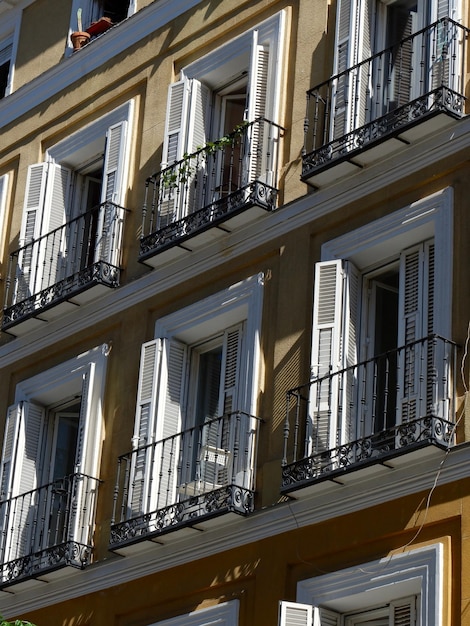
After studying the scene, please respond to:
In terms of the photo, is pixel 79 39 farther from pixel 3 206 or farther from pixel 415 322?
pixel 415 322

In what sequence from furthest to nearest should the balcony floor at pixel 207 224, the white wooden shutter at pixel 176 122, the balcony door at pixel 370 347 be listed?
the white wooden shutter at pixel 176 122
the balcony floor at pixel 207 224
the balcony door at pixel 370 347

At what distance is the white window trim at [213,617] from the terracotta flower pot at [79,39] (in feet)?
29.7

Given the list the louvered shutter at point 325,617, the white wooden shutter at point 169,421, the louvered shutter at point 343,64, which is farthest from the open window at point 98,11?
the louvered shutter at point 325,617

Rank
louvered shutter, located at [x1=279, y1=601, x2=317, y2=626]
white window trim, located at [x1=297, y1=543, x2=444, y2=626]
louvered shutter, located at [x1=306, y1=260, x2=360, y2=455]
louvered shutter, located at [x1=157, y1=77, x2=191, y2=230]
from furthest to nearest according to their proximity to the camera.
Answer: louvered shutter, located at [x1=157, y1=77, x2=191, y2=230], louvered shutter, located at [x1=306, y1=260, x2=360, y2=455], louvered shutter, located at [x1=279, y1=601, x2=317, y2=626], white window trim, located at [x1=297, y1=543, x2=444, y2=626]

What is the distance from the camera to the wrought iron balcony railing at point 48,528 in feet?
64.9

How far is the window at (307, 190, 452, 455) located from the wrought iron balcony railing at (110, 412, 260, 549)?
1074 millimetres

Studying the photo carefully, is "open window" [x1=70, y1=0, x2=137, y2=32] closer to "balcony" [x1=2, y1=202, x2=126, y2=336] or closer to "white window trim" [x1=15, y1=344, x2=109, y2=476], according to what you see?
"balcony" [x1=2, y1=202, x2=126, y2=336]

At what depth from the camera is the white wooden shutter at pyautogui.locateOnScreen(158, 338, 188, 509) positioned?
1902 centimetres

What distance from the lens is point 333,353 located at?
695 inches

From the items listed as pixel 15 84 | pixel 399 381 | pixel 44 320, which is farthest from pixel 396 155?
pixel 15 84

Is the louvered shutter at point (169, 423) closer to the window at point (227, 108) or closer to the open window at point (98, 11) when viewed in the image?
the window at point (227, 108)

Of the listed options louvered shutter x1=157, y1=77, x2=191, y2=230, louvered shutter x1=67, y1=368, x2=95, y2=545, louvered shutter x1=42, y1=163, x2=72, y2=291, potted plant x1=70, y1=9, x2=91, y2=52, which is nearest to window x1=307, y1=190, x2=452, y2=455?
louvered shutter x1=157, y1=77, x2=191, y2=230

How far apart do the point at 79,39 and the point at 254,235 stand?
19.2ft

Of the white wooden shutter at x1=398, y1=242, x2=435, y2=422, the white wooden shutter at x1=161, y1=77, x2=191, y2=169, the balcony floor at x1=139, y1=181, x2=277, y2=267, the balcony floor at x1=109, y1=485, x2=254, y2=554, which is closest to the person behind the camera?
the white wooden shutter at x1=398, y1=242, x2=435, y2=422
